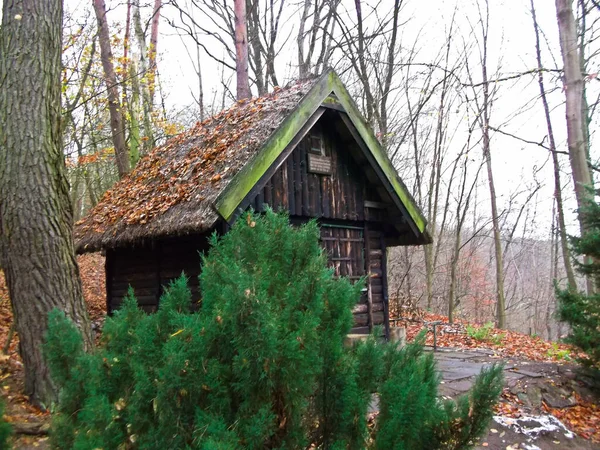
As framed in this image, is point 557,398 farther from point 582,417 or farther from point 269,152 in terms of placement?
point 269,152

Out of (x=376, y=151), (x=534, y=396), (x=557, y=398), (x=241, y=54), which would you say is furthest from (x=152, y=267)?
(x=241, y=54)

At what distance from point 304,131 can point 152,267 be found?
380 cm

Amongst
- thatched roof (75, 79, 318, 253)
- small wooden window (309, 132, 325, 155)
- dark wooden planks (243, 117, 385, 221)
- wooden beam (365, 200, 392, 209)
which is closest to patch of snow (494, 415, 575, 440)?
dark wooden planks (243, 117, 385, 221)

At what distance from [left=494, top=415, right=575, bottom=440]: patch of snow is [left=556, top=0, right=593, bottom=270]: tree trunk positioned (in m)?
4.44

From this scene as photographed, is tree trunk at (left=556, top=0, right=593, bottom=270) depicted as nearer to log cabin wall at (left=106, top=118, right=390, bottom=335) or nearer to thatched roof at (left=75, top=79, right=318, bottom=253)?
log cabin wall at (left=106, top=118, right=390, bottom=335)

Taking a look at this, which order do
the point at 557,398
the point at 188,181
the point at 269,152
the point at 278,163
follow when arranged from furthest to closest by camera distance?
the point at 188,181
the point at 557,398
the point at 278,163
the point at 269,152

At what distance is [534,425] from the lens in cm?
700

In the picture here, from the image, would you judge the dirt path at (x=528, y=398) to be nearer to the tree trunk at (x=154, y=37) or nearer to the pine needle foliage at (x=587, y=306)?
the pine needle foliage at (x=587, y=306)

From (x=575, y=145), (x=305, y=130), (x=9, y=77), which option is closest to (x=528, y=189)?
(x=575, y=145)

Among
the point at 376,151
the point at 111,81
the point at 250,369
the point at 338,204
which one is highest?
the point at 111,81

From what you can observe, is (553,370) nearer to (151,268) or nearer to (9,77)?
(151,268)

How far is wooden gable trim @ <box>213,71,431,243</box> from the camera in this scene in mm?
7008

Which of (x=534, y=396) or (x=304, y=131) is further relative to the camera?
(x=304, y=131)

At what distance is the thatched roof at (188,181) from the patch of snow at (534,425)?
4.72m
